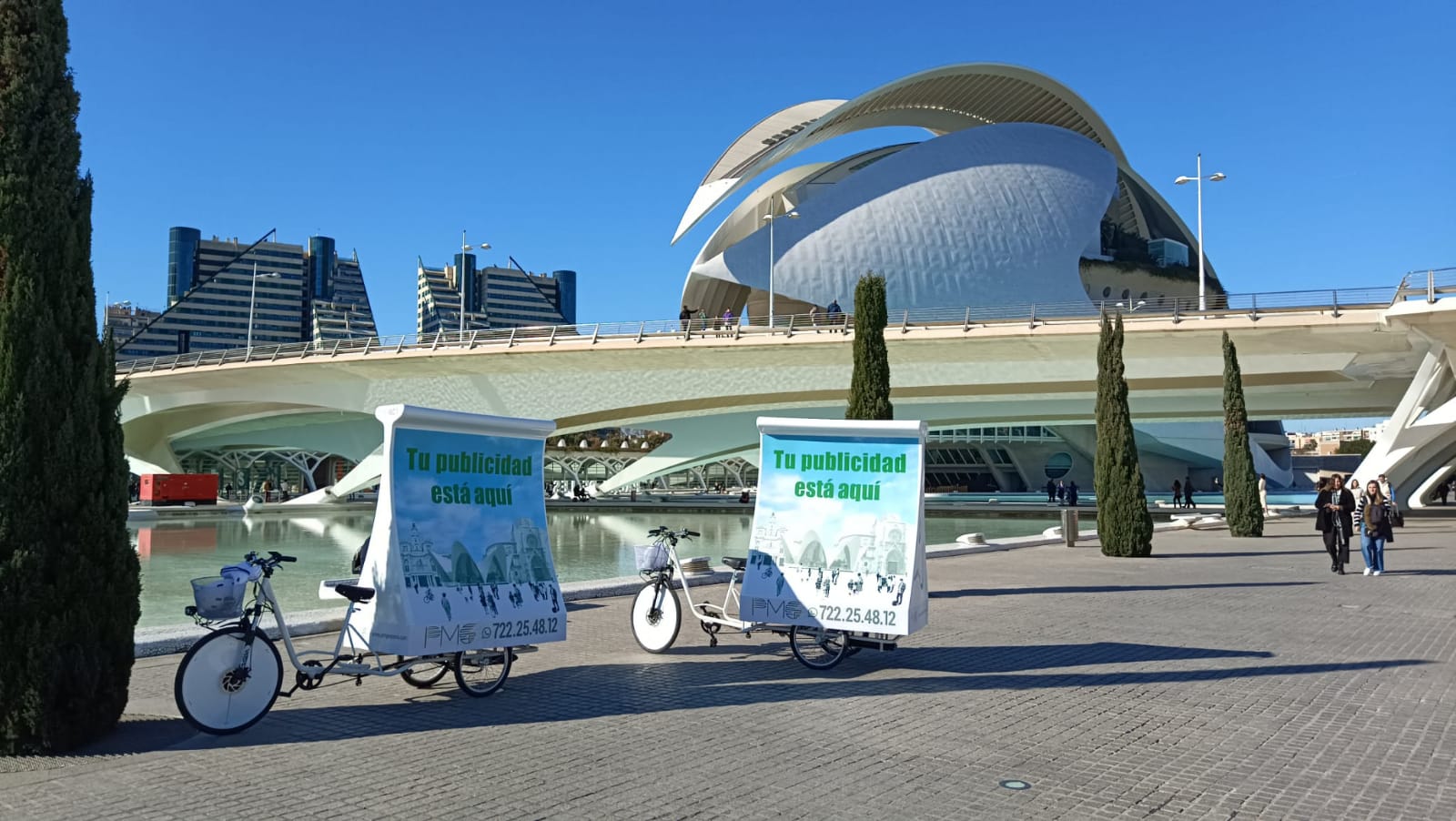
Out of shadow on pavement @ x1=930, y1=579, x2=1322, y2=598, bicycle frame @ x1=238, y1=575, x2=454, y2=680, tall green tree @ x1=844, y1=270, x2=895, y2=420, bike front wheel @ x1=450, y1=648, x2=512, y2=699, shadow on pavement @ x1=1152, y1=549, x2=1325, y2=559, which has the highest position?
tall green tree @ x1=844, y1=270, x2=895, y2=420

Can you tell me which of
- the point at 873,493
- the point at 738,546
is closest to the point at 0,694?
the point at 873,493

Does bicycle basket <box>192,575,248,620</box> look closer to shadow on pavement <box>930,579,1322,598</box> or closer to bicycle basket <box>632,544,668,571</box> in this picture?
bicycle basket <box>632,544,668,571</box>

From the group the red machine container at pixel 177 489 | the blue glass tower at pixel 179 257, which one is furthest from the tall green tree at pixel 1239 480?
the blue glass tower at pixel 179 257

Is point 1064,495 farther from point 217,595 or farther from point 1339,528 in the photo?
point 217,595

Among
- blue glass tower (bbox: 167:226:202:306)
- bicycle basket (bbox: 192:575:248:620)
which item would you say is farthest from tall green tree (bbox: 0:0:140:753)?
blue glass tower (bbox: 167:226:202:306)

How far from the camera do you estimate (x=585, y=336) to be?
3541 centimetres

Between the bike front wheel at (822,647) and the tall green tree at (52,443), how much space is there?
4.39m

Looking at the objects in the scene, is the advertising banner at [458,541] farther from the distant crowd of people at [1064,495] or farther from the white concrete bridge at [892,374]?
the distant crowd of people at [1064,495]

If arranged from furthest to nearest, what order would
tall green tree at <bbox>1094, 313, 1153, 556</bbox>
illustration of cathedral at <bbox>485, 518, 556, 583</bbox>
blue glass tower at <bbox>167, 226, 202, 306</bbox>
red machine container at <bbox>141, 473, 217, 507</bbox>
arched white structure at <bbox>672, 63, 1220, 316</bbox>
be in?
blue glass tower at <bbox>167, 226, 202, 306</bbox> → arched white structure at <bbox>672, 63, 1220, 316</bbox> → red machine container at <bbox>141, 473, 217, 507</bbox> → tall green tree at <bbox>1094, 313, 1153, 556</bbox> → illustration of cathedral at <bbox>485, 518, 556, 583</bbox>

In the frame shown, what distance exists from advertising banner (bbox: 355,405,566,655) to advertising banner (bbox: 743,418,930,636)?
1643 millimetres

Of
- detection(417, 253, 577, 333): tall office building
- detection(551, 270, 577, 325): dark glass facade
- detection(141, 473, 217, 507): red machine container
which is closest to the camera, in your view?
detection(141, 473, 217, 507): red machine container

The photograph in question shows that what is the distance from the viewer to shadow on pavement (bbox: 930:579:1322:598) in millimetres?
12422

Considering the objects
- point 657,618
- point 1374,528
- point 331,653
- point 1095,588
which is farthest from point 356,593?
point 1374,528

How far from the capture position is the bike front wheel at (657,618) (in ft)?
26.8
